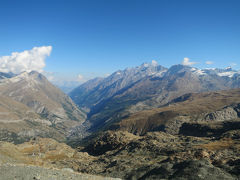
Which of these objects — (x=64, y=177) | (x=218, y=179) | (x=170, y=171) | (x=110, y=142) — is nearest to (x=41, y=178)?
(x=64, y=177)

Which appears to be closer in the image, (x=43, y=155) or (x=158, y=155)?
(x=158, y=155)

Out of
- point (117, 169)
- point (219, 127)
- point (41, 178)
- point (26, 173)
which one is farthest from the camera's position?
point (219, 127)

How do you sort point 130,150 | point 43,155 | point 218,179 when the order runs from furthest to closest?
point 43,155, point 130,150, point 218,179

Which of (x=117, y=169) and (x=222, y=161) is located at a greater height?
(x=222, y=161)

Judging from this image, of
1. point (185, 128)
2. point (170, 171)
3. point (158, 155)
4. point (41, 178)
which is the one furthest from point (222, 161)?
point (185, 128)

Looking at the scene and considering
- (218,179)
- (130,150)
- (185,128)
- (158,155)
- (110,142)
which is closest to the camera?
(218,179)

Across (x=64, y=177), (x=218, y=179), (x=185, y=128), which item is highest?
(x=64, y=177)

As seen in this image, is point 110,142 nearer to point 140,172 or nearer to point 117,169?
point 117,169

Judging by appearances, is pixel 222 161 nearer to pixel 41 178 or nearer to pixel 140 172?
pixel 140 172

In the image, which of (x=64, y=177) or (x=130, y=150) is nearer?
(x=64, y=177)
